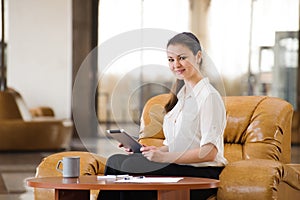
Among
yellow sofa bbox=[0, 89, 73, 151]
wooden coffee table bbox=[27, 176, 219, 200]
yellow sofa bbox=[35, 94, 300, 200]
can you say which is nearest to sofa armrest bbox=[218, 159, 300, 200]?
yellow sofa bbox=[35, 94, 300, 200]

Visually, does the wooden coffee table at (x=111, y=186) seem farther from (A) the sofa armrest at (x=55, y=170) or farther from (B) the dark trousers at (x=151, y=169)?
(A) the sofa armrest at (x=55, y=170)

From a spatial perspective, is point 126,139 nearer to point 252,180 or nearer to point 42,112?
point 252,180

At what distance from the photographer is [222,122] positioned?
3152mm

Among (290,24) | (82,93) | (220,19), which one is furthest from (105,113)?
(290,24)

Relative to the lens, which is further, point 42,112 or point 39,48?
point 39,48

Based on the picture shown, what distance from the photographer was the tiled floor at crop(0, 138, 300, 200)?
5414mm

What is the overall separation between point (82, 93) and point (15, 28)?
1640 mm

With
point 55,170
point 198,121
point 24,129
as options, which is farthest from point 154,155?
point 24,129

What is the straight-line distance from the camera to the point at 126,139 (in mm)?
3102

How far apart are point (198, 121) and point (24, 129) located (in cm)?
648

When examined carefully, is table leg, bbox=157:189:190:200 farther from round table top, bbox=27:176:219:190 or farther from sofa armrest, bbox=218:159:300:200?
sofa armrest, bbox=218:159:300:200

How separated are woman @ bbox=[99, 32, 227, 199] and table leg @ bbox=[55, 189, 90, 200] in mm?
88

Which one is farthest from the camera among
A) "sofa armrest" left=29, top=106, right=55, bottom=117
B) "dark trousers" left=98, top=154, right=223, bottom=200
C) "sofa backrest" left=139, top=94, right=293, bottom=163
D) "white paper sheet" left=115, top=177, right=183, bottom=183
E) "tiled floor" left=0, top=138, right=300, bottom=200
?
"sofa armrest" left=29, top=106, right=55, bottom=117

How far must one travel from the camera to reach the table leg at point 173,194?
276 centimetres
